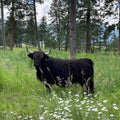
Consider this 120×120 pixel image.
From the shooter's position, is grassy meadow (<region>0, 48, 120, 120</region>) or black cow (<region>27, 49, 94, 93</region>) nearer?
grassy meadow (<region>0, 48, 120, 120</region>)

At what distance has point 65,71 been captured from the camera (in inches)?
165

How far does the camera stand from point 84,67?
404cm

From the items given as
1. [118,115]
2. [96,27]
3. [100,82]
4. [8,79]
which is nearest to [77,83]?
[100,82]

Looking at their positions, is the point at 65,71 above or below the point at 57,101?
above

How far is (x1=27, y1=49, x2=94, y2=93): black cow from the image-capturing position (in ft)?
13.2

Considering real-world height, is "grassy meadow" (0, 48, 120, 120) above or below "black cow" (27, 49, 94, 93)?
below

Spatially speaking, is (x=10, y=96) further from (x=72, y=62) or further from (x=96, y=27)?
(x=96, y=27)

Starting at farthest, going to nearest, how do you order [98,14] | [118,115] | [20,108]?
[98,14] < [20,108] < [118,115]

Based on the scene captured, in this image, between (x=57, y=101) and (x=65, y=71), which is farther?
(x=65, y=71)

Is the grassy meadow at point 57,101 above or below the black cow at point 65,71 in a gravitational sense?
below

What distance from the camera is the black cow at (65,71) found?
4.02 metres

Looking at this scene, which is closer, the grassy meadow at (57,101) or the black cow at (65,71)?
the grassy meadow at (57,101)

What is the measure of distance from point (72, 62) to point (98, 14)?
1566cm

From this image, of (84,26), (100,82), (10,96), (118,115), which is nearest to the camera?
(118,115)
